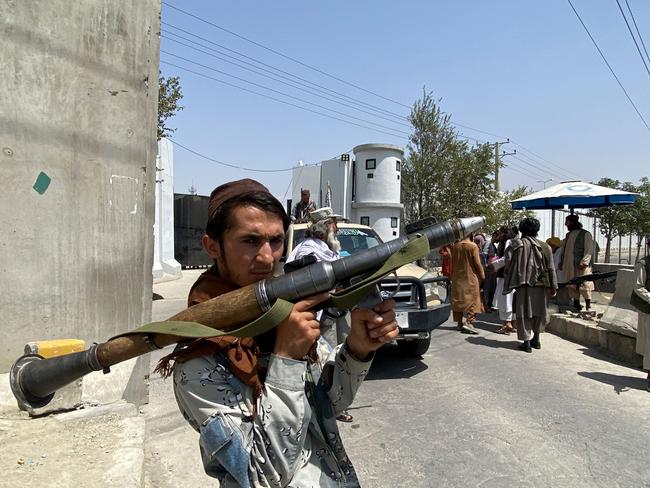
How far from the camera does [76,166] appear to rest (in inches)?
140

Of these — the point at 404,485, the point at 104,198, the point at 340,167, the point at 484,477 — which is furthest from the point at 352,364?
the point at 340,167

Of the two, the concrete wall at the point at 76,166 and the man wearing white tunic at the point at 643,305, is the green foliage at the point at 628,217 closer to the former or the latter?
the man wearing white tunic at the point at 643,305

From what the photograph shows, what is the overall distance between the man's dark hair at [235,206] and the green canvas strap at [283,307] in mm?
301

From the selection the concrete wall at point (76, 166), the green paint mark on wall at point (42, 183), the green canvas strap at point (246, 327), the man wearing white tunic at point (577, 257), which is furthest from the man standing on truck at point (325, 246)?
the man wearing white tunic at point (577, 257)

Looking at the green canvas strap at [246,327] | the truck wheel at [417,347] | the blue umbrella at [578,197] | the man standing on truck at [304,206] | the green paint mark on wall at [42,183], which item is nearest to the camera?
the green canvas strap at [246,327]

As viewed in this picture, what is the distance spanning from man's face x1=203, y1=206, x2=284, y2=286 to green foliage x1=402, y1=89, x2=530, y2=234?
63.3 feet

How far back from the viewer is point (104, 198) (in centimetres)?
373

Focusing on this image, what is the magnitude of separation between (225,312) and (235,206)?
0.32 meters

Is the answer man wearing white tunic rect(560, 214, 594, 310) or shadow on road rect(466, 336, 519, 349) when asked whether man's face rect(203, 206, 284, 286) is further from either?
man wearing white tunic rect(560, 214, 594, 310)

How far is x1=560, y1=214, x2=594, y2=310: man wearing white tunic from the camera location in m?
8.19

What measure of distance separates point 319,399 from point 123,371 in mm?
3064

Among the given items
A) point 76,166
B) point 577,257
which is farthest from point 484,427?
point 577,257

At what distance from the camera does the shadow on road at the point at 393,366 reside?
215 inches

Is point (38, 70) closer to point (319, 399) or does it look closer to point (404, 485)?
point (319, 399)
